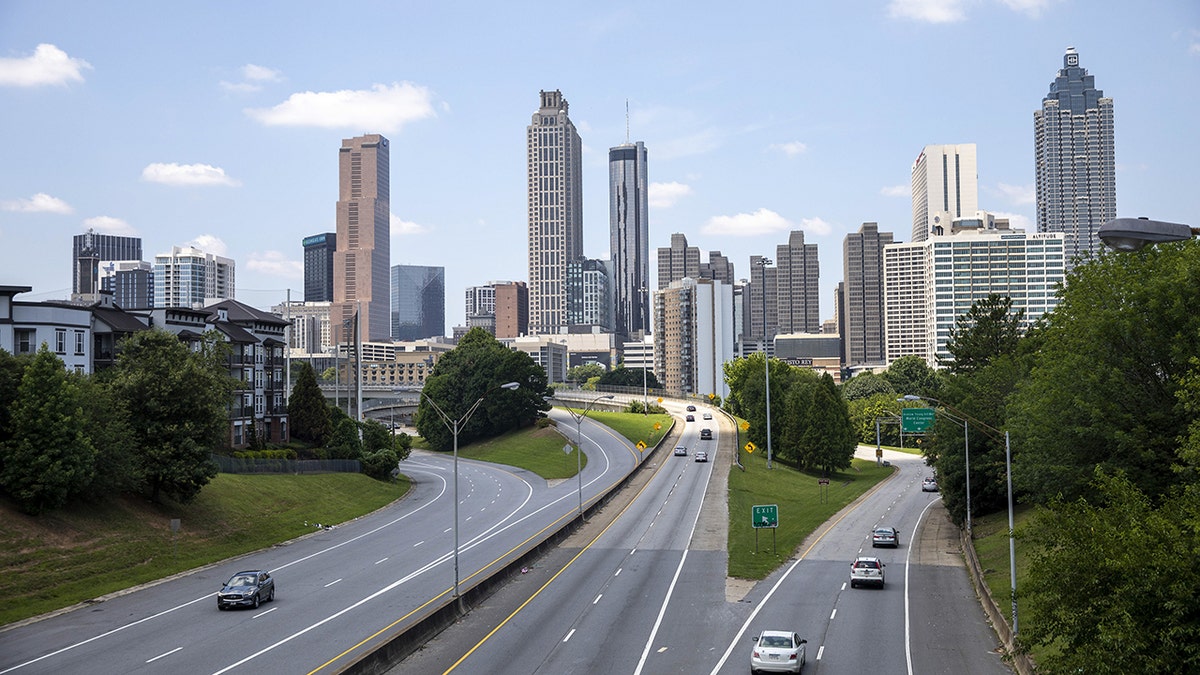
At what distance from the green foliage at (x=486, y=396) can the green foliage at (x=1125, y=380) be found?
10191cm

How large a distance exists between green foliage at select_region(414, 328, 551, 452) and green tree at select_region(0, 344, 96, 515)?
89051mm

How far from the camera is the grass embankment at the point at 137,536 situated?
45.3 metres

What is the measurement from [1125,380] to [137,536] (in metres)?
47.5

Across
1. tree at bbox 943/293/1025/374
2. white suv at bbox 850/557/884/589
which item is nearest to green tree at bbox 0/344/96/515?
white suv at bbox 850/557/884/589

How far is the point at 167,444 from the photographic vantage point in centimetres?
5962

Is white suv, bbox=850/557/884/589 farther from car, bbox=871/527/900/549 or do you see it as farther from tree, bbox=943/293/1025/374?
tree, bbox=943/293/1025/374

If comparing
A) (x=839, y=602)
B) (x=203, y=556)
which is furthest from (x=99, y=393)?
(x=839, y=602)

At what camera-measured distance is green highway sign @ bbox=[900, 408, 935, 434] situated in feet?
261

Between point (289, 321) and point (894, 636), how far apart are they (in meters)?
75.6

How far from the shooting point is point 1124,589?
72.6 feet

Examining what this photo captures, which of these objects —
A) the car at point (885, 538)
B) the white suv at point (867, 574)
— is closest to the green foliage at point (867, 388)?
the car at point (885, 538)

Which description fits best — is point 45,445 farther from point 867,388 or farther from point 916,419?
point 867,388

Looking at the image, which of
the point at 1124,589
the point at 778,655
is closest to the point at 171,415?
the point at 778,655

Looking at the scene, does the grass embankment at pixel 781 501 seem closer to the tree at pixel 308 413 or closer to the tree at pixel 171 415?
the tree at pixel 171 415
